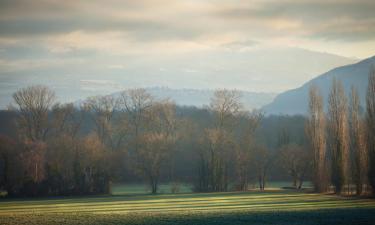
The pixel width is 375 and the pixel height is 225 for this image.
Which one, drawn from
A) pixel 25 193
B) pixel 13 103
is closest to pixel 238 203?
pixel 25 193

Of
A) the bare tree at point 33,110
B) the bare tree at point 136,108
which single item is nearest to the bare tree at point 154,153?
the bare tree at point 136,108

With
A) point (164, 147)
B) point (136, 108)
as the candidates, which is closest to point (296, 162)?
point (164, 147)

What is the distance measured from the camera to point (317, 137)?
71188 mm

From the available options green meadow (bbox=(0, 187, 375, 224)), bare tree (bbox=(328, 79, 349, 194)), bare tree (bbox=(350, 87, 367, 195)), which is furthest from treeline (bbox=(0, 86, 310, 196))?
green meadow (bbox=(0, 187, 375, 224))

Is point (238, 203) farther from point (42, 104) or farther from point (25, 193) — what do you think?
point (42, 104)

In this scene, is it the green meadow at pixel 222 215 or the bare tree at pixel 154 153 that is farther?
the bare tree at pixel 154 153

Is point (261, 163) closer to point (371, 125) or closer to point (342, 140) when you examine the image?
point (342, 140)

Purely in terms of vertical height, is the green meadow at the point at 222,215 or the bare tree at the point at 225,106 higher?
the bare tree at the point at 225,106

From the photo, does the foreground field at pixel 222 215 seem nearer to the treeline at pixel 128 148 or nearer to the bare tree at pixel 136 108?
the treeline at pixel 128 148

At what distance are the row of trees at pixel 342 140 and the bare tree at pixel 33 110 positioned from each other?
156 ft

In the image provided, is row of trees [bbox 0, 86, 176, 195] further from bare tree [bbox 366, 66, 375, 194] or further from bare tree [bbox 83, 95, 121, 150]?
bare tree [bbox 366, 66, 375, 194]

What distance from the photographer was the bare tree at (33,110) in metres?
85.1

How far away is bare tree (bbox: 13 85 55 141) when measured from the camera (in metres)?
85.1

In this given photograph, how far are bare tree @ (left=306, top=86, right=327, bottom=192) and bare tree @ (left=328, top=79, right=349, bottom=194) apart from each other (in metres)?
1.70
